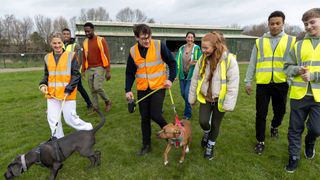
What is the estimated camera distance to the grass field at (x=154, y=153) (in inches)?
149

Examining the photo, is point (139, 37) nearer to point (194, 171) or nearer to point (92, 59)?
point (194, 171)

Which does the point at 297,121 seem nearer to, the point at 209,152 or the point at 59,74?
the point at 209,152

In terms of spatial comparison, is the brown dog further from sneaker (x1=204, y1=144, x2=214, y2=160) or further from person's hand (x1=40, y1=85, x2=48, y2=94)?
person's hand (x1=40, y1=85, x2=48, y2=94)

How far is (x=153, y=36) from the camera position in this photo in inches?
1061

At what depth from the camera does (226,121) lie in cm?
612

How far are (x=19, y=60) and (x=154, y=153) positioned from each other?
2562 centimetres

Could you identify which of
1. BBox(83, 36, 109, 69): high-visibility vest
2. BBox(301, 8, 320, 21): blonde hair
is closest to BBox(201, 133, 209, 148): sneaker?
BBox(301, 8, 320, 21): blonde hair

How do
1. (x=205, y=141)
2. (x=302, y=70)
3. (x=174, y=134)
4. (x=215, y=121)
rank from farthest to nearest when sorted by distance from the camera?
(x=205, y=141) < (x=215, y=121) < (x=174, y=134) < (x=302, y=70)

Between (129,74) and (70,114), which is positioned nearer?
(70,114)

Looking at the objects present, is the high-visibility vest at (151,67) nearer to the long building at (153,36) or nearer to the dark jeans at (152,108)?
the dark jeans at (152,108)

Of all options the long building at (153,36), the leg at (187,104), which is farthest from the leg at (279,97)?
the long building at (153,36)

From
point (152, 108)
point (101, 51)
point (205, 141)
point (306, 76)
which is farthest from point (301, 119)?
point (101, 51)

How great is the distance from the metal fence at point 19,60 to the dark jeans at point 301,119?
81.8 ft

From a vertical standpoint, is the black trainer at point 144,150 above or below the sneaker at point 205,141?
below
